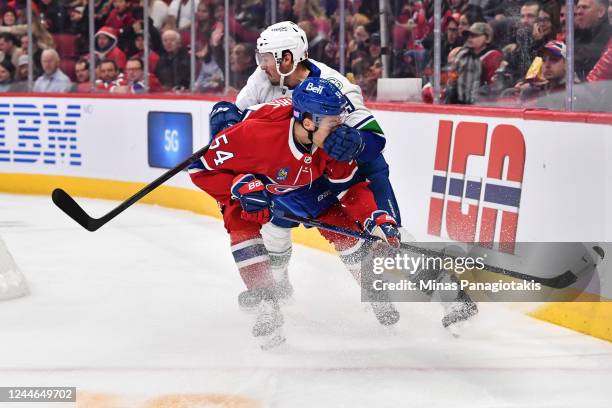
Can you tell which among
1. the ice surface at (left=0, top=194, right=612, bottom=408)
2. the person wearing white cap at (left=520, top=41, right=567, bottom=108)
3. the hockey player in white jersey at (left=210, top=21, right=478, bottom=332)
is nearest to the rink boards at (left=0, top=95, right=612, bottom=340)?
the person wearing white cap at (left=520, top=41, right=567, bottom=108)

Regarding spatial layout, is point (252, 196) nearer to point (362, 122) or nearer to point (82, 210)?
point (362, 122)

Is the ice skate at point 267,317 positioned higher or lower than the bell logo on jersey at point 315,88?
lower

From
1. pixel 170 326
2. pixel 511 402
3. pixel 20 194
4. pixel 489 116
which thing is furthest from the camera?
pixel 20 194

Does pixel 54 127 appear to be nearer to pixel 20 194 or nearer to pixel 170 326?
pixel 20 194

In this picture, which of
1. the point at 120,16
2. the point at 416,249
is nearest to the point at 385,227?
the point at 416,249

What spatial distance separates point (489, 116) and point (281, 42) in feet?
3.61

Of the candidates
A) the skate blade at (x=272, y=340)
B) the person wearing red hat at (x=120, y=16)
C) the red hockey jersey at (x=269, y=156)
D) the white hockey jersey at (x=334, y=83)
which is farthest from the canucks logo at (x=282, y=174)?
the person wearing red hat at (x=120, y=16)

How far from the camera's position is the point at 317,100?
3.62m

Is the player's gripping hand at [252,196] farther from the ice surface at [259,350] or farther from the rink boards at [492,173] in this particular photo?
the rink boards at [492,173]

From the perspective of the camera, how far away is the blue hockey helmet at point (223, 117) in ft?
13.6

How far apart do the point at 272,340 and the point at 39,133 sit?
5.95 meters

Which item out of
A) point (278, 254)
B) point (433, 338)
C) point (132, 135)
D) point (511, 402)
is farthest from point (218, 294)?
point (132, 135)

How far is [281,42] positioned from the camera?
13.5ft

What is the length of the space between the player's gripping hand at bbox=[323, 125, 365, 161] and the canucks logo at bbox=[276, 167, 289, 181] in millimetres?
255
